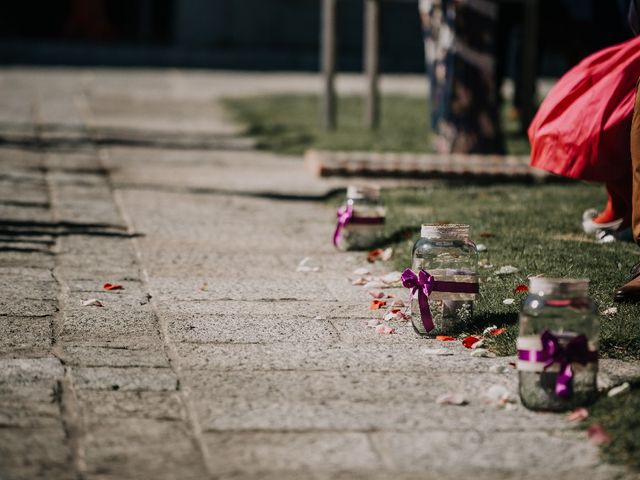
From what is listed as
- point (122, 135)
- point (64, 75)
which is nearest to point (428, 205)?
point (122, 135)

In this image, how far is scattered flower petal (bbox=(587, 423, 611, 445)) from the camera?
328 cm

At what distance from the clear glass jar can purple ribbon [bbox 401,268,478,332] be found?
0.05ft

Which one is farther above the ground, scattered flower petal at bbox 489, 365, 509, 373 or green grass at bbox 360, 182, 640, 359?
scattered flower petal at bbox 489, 365, 509, 373

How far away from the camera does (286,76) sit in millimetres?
18312

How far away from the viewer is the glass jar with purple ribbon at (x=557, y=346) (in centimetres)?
353

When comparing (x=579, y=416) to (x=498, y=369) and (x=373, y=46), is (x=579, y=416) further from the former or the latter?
(x=373, y=46)

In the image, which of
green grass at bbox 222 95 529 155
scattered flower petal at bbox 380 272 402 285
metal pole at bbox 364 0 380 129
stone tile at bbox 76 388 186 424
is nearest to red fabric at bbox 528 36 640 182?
scattered flower petal at bbox 380 272 402 285

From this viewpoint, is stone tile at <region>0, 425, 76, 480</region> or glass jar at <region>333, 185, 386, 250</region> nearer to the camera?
stone tile at <region>0, 425, 76, 480</region>

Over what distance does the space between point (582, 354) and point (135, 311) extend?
1980mm

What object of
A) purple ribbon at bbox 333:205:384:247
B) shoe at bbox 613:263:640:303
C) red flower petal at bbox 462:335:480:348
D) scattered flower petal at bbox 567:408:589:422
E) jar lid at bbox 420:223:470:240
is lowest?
purple ribbon at bbox 333:205:384:247

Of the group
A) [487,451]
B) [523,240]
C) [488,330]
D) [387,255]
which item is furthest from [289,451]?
[523,240]

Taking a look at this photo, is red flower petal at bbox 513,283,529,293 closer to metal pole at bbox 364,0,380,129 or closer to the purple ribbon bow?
the purple ribbon bow

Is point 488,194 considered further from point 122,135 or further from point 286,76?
point 286,76

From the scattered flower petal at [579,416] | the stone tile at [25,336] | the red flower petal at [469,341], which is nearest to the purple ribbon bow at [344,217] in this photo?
the red flower petal at [469,341]
